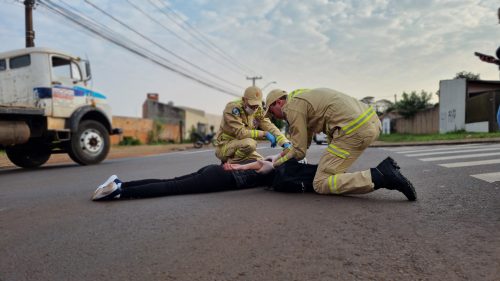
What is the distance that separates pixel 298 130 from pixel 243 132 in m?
1.30

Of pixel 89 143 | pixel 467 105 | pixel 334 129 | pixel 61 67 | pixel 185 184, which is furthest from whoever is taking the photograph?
pixel 467 105

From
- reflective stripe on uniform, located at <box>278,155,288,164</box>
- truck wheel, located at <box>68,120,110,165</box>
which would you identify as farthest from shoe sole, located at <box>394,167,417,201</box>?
truck wheel, located at <box>68,120,110,165</box>

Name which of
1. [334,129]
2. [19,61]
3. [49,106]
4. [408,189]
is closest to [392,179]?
[408,189]

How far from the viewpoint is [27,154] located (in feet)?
30.8

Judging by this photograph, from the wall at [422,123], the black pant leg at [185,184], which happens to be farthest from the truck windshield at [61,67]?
the wall at [422,123]

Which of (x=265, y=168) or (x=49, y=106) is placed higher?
(x=49, y=106)

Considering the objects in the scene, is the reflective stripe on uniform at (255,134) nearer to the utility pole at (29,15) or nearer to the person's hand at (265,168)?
the person's hand at (265,168)

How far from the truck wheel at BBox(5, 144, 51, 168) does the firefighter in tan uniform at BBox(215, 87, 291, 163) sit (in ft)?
21.5

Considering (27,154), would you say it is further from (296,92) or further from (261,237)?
(261,237)

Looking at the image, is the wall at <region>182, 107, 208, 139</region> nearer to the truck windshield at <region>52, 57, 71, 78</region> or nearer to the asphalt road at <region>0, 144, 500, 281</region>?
the truck windshield at <region>52, 57, 71, 78</region>

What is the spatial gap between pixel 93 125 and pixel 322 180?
752 cm

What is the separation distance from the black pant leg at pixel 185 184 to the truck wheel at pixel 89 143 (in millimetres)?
5883

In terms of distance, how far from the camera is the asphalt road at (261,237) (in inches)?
70.3

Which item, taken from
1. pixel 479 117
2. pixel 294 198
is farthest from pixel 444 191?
pixel 479 117
